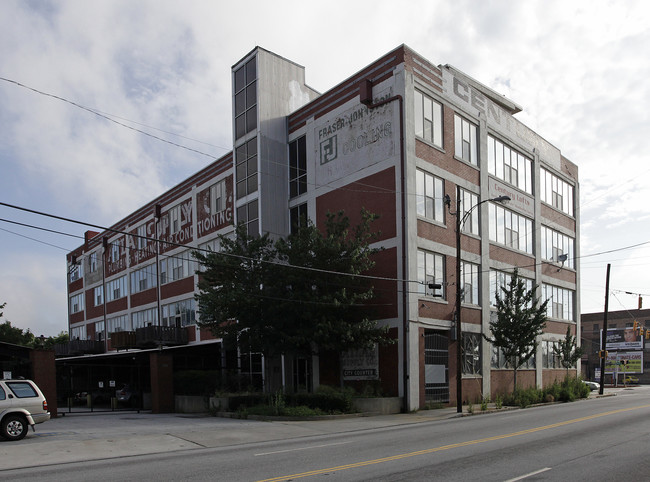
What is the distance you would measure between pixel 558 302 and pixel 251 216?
2195 centimetres

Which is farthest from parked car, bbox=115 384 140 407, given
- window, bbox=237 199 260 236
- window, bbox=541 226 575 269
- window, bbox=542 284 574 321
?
window, bbox=541 226 575 269

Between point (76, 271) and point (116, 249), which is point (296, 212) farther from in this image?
point (76, 271)

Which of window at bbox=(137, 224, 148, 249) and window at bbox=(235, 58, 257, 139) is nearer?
window at bbox=(235, 58, 257, 139)

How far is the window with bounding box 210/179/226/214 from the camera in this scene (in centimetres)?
4073

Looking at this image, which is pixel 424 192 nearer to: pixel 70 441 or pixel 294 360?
pixel 294 360

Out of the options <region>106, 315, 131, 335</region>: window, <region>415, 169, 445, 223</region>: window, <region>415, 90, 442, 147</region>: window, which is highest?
<region>415, 90, 442, 147</region>: window

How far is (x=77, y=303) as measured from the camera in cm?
6619

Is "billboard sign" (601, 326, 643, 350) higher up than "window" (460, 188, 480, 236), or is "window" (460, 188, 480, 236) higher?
"window" (460, 188, 480, 236)

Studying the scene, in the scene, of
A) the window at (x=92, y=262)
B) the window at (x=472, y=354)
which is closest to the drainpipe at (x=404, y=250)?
the window at (x=472, y=354)

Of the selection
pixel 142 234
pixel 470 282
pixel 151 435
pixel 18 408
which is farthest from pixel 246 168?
pixel 18 408

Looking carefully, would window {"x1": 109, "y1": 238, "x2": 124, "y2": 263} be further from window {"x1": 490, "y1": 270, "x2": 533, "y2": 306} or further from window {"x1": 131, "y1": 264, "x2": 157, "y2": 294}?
window {"x1": 490, "y1": 270, "x2": 533, "y2": 306}

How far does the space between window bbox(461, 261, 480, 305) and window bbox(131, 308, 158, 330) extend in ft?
86.8

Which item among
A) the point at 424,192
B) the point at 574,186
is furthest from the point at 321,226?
the point at 574,186

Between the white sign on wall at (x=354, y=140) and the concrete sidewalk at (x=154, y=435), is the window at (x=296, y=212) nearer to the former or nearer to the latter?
the white sign on wall at (x=354, y=140)
